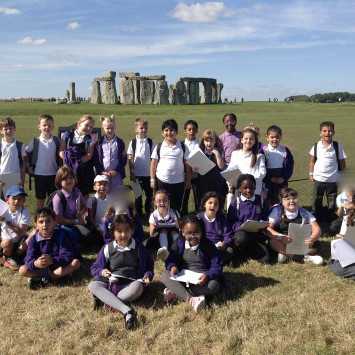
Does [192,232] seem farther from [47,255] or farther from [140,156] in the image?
[140,156]

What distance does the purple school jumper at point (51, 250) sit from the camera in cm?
491

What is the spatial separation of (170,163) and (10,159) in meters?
2.64

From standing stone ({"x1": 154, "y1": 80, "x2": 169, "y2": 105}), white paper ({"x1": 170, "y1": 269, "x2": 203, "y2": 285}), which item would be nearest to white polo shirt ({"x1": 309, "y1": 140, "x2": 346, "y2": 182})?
white paper ({"x1": 170, "y1": 269, "x2": 203, "y2": 285})

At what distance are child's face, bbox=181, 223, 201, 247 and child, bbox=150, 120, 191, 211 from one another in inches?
73.2

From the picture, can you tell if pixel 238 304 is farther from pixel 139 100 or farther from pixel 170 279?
pixel 139 100

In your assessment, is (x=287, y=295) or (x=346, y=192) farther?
(x=346, y=192)

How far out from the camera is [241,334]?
371cm

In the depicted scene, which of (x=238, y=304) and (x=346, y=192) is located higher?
(x=346, y=192)

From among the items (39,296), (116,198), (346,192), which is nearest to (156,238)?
(116,198)

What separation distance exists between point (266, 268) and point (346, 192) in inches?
68.3

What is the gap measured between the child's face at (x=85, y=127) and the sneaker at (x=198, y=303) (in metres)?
3.55

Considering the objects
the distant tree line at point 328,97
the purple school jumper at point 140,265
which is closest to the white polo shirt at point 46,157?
the purple school jumper at point 140,265

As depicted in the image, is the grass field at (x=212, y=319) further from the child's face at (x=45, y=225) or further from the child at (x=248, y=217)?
the child's face at (x=45, y=225)

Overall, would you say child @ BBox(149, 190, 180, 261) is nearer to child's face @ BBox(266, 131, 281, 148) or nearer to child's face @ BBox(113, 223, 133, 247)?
child's face @ BBox(113, 223, 133, 247)
